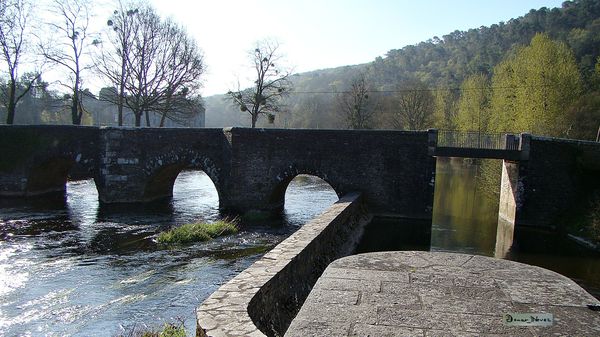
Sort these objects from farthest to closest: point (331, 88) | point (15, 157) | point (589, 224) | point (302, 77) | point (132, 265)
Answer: point (302, 77) → point (331, 88) → point (15, 157) → point (589, 224) → point (132, 265)

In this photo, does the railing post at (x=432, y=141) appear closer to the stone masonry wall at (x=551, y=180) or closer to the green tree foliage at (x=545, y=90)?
the stone masonry wall at (x=551, y=180)

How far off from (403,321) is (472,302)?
0.78m

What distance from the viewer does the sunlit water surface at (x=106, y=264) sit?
8391 mm

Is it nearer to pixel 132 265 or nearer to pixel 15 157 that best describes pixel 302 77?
pixel 15 157

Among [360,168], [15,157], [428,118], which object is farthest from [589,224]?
[428,118]

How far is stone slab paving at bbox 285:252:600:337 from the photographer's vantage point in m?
3.43

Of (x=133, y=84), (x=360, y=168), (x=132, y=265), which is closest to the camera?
(x=132, y=265)

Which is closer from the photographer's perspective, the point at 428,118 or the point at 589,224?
the point at 589,224

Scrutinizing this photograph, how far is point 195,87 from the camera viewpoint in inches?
1339

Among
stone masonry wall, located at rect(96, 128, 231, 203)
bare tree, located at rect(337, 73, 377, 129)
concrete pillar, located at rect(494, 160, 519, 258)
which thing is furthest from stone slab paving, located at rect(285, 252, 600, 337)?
bare tree, located at rect(337, 73, 377, 129)

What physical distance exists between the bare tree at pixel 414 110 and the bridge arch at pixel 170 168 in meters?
27.8

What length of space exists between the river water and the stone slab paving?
408 cm

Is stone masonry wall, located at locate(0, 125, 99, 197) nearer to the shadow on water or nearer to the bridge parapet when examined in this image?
the shadow on water

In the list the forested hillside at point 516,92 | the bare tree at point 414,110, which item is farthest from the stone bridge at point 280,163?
the bare tree at point 414,110
